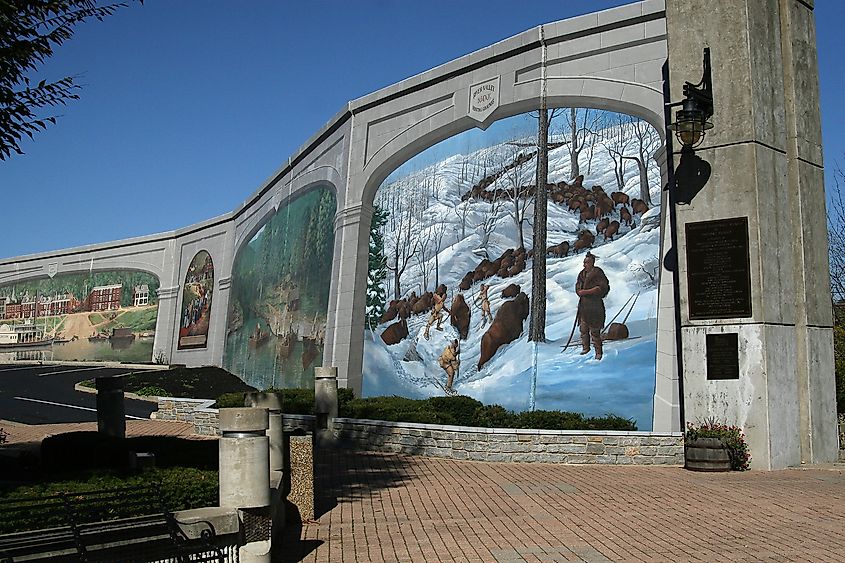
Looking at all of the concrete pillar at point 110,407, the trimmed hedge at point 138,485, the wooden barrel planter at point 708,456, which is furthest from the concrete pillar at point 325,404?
the trimmed hedge at point 138,485

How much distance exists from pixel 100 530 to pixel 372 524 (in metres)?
3.92

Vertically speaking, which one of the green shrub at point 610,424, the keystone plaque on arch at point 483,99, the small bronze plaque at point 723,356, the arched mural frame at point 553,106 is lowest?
the green shrub at point 610,424

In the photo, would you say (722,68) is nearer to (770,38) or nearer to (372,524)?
(770,38)

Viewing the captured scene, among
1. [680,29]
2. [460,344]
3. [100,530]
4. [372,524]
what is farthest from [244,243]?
[100,530]

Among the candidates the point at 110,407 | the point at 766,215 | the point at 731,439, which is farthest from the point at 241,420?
the point at 766,215

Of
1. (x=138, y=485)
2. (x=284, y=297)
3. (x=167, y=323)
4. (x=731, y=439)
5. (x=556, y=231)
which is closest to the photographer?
(x=138, y=485)

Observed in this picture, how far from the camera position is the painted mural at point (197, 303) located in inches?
1452

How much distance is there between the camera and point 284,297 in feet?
91.3

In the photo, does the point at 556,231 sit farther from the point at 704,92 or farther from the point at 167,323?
the point at 167,323

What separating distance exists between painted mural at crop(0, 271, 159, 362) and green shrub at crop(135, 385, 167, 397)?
1279 cm

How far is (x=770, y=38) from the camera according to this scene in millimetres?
14227

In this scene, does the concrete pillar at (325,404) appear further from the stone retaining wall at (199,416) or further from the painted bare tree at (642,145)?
the painted bare tree at (642,145)

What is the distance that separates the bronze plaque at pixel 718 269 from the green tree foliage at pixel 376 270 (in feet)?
29.6

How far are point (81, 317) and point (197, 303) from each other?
36.5ft
